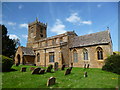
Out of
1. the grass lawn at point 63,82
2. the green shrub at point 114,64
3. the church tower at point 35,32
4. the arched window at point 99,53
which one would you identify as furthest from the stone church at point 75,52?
the church tower at point 35,32

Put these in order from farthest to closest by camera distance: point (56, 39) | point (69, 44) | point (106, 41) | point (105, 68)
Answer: point (56, 39) < point (69, 44) < point (106, 41) < point (105, 68)

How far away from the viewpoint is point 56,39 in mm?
31844

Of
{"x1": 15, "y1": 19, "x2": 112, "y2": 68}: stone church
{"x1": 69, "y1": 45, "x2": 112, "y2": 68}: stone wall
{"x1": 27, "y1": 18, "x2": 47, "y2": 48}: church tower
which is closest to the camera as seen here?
{"x1": 69, "y1": 45, "x2": 112, "y2": 68}: stone wall

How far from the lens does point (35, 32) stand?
4153cm

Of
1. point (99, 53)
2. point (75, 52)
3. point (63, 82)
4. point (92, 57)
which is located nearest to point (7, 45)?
point (75, 52)

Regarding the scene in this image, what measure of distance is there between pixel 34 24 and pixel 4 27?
476 inches

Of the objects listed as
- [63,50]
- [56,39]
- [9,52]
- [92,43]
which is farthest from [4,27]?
[92,43]

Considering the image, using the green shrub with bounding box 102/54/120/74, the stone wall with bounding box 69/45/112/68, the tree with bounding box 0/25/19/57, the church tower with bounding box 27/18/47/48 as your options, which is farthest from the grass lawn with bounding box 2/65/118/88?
the church tower with bounding box 27/18/47/48

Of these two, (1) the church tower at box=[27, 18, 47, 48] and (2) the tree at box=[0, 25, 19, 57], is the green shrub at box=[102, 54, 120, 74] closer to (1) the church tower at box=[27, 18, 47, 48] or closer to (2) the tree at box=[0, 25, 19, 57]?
(2) the tree at box=[0, 25, 19, 57]

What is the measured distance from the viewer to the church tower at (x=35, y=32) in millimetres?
41294

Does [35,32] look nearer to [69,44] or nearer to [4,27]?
[4,27]

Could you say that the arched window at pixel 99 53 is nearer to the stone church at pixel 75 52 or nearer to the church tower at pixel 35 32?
the stone church at pixel 75 52

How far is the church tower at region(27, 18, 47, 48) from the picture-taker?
41.3 meters

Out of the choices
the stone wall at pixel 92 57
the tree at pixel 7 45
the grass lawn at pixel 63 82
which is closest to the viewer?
the grass lawn at pixel 63 82
